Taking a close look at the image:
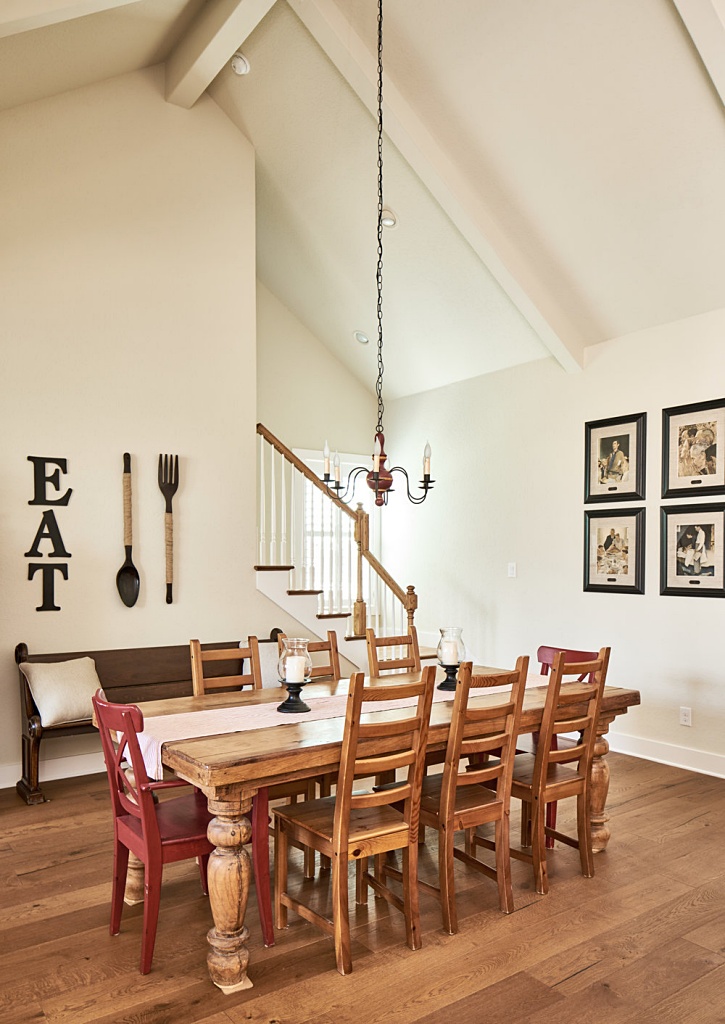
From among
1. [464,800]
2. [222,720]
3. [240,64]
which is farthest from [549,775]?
[240,64]

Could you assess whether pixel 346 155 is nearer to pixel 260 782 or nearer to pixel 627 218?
pixel 627 218

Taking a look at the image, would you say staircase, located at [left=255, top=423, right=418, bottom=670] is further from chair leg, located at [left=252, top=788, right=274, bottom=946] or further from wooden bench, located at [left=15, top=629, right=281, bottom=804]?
chair leg, located at [left=252, top=788, right=274, bottom=946]

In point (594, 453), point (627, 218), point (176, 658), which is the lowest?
point (176, 658)

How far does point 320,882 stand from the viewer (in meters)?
3.34

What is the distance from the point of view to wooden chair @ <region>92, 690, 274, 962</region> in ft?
8.38

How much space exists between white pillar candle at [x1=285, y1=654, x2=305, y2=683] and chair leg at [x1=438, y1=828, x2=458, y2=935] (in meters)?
0.83

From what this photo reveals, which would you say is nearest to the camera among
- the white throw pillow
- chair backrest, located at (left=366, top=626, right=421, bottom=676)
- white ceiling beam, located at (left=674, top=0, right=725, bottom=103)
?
white ceiling beam, located at (left=674, top=0, right=725, bottom=103)

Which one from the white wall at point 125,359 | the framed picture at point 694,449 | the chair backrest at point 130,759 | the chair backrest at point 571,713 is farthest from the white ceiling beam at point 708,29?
the chair backrest at point 130,759

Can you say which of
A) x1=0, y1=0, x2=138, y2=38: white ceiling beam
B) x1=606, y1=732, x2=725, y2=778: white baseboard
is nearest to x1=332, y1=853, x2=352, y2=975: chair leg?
x1=606, y1=732, x2=725, y2=778: white baseboard

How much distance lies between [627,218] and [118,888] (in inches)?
182

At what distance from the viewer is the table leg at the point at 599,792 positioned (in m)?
3.63

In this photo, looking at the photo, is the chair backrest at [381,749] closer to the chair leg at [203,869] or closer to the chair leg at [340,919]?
the chair leg at [340,919]

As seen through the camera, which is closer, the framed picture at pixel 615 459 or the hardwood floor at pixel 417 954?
the hardwood floor at pixel 417 954

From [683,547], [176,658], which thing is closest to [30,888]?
[176,658]
